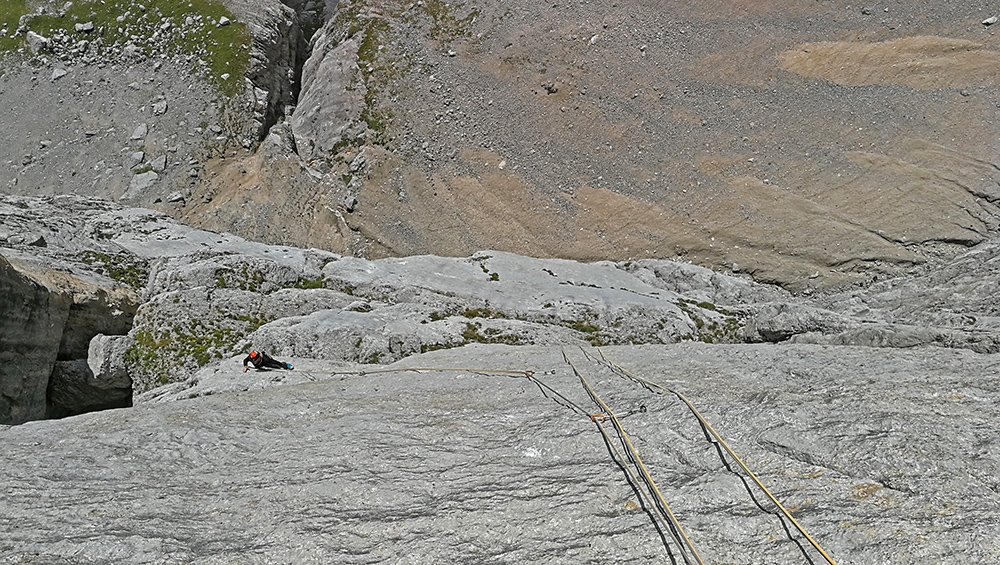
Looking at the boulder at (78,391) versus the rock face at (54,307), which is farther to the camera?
the boulder at (78,391)

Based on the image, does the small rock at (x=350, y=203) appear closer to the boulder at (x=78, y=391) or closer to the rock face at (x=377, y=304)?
the rock face at (x=377, y=304)

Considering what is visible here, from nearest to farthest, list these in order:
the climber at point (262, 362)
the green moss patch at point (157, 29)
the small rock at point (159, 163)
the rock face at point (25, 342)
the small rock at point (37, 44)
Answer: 1. the rock face at point (25, 342)
2. the climber at point (262, 362)
3. the small rock at point (159, 163)
4. the green moss patch at point (157, 29)
5. the small rock at point (37, 44)

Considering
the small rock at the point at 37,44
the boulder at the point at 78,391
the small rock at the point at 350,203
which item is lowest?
the boulder at the point at 78,391

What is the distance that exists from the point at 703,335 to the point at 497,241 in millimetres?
15439

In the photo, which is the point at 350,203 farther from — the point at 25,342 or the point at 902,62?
the point at 902,62

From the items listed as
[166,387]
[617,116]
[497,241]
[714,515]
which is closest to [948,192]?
[617,116]

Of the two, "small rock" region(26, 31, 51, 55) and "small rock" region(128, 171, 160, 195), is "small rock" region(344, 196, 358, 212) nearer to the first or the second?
"small rock" region(128, 171, 160, 195)

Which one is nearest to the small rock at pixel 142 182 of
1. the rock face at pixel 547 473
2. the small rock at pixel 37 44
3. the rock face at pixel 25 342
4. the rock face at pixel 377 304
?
the rock face at pixel 377 304

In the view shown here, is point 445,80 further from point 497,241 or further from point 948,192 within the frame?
point 948,192

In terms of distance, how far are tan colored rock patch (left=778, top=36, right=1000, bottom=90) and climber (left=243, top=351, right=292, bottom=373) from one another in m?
32.5

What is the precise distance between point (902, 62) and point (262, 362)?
118 ft

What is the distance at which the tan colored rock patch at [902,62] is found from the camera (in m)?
30.1

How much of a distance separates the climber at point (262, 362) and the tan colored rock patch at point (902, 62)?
32500mm

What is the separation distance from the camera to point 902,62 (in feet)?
104
